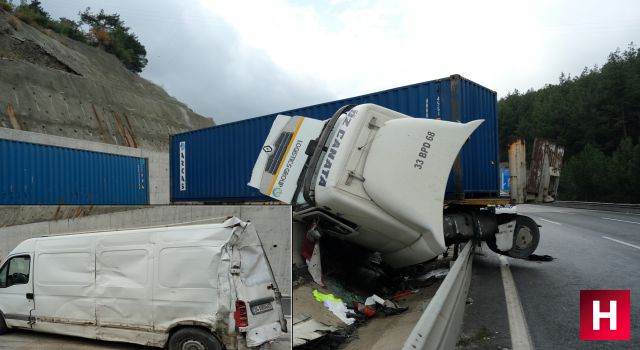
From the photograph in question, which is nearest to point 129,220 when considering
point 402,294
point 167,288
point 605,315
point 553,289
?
point 167,288

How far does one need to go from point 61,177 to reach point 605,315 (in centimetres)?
1598

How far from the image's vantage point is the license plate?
4.26 metres

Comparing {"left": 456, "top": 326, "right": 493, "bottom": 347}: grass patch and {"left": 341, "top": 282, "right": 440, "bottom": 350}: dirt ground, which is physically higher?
{"left": 456, "top": 326, "right": 493, "bottom": 347}: grass patch

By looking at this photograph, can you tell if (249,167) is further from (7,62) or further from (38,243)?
(7,62)

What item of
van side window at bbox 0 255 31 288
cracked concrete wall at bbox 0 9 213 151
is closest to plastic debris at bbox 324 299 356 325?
van side window at bbox 0 255 31 288

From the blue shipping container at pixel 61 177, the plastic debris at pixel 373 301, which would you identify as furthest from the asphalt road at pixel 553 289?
the blue shipping container at pixel 61 177

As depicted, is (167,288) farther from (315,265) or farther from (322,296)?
(315,265)

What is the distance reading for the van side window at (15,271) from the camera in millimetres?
5879

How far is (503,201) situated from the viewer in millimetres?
8180

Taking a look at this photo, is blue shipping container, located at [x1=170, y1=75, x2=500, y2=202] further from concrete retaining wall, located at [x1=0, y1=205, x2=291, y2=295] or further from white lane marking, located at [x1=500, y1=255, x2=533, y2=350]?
white lane marking, located at [x1=500, y1=255, x2=533, y2=350]

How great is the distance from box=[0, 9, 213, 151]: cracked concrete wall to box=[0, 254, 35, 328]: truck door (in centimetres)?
1665

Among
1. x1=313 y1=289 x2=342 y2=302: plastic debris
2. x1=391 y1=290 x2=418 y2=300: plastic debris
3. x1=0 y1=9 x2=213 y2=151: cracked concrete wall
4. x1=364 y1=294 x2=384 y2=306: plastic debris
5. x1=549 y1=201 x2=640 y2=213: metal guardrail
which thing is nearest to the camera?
x1=313 y1=289 x2=342 y2=302: plastic debris

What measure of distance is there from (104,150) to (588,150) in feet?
136

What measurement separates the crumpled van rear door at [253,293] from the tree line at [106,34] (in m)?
46.6
